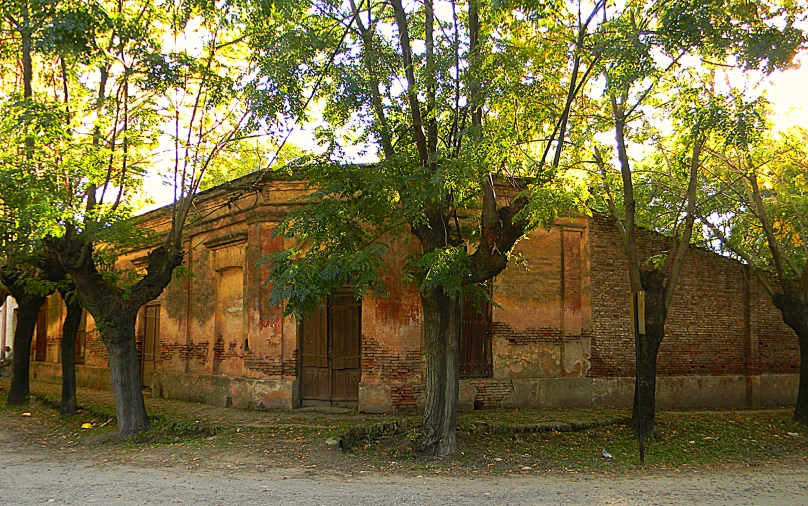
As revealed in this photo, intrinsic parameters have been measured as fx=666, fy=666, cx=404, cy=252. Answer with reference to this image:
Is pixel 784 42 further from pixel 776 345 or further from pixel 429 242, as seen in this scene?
pixel 776 345

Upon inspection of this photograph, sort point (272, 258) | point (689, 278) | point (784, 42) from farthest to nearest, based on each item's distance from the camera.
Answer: point (689, 278), point (272, 258), point (784, 42)

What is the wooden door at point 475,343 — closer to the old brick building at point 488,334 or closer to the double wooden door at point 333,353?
the old brick building at point 488,334

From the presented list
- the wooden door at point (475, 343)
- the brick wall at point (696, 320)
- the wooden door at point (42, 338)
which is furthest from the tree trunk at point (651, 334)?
the wooden door at point (42, 338)

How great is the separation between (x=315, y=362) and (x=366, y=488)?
576 centimetres

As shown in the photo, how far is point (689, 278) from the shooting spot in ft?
49.4

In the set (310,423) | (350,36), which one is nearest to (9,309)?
(310,423)

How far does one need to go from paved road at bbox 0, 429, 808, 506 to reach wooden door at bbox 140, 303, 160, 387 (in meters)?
8.51

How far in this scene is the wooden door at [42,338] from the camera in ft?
76.1

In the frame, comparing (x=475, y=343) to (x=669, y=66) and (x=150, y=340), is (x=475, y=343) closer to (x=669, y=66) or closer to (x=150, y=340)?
(x=669, y=66)

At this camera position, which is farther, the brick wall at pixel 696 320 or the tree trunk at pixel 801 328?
the brick wall at pixel 696 320

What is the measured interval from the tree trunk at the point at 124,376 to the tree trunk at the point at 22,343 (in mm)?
5295

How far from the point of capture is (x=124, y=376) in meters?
11.1

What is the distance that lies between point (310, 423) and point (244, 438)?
4.34 feet

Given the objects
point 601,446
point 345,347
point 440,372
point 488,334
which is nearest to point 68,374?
point 345,347
